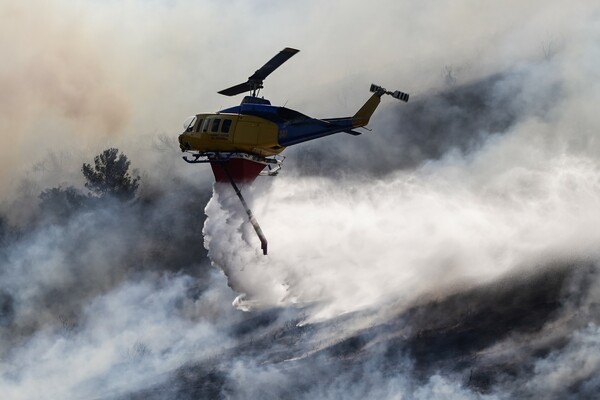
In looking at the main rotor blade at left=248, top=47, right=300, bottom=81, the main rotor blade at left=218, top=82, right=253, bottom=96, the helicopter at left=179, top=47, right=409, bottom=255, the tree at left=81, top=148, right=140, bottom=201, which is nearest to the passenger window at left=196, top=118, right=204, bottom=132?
the helicopter at left=179, top=47, right=409, bottom=255

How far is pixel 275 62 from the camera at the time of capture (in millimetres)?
61531

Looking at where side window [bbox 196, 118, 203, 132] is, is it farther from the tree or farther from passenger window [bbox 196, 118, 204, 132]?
the tree

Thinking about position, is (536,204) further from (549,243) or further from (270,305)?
(270,305)

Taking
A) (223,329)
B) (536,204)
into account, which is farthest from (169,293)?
(536,204)

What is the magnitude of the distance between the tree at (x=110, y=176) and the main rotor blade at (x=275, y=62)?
38299 mm

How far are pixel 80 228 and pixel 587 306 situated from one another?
4062 cm

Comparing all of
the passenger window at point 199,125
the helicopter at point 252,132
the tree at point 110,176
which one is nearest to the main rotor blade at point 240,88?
the helicopter at point 252,132

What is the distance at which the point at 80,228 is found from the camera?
91000mm

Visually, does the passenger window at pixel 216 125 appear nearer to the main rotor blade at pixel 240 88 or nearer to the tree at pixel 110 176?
the main rotor blade at pixel 240 88

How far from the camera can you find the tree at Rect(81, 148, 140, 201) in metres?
100

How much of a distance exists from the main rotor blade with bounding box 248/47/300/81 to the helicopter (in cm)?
6

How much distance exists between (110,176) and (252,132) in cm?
3996

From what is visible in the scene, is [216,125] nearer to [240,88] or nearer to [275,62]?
[240,88]

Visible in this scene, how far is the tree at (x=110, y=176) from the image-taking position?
100m
